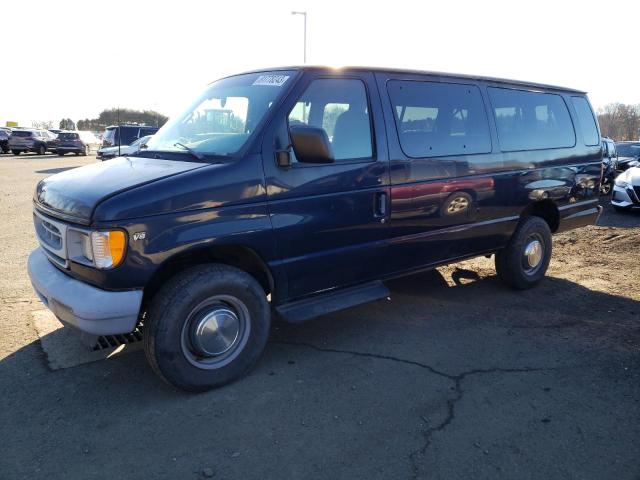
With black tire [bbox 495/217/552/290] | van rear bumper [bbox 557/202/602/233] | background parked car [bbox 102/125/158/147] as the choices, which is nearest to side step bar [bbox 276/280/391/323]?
black tire [bbox 495/217/552/290]

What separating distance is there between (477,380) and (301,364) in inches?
50.5

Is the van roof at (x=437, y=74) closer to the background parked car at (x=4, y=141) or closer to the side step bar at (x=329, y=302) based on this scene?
the side step bar at (x=329, y=302)

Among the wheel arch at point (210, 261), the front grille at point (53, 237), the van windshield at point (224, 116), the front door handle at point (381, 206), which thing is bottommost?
the wheel arch at point (210, 261)

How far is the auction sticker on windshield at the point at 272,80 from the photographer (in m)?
3.67

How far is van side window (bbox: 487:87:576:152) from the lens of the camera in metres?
4.99

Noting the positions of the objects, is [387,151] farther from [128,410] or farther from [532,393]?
[128,410]

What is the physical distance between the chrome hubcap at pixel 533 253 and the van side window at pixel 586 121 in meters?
1.40

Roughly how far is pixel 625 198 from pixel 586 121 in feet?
17.8

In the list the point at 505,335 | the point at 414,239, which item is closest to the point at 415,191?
the point at 414,239

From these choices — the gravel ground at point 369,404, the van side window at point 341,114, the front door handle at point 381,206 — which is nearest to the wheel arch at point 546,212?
the gravel ground at point 369,404

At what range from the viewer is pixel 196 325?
330 cm

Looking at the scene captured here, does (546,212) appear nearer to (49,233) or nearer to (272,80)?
(272,80)

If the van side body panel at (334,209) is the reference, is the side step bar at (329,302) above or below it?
below

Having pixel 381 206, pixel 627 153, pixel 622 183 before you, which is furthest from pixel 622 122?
pixel 381 206
